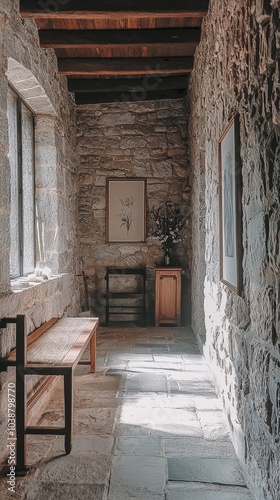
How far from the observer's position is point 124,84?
210 inches

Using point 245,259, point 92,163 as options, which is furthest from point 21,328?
point 92,163

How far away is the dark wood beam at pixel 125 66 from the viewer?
4566 millimetres

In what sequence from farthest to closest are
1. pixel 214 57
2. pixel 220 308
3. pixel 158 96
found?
pixel 158 96 < pixel 214 57 < pixel 220 308

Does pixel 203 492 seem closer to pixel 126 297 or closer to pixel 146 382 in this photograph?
pixel 146 382

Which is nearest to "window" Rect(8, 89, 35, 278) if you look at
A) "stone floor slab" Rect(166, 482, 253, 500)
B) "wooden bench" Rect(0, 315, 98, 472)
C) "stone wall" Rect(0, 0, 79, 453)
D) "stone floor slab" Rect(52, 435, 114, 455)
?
"stone wall" Rect(0, 0, 79, 453)

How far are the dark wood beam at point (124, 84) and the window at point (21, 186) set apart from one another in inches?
47.8

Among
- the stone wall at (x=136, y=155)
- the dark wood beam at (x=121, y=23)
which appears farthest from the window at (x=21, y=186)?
the stone wall at (x=136, y=155)

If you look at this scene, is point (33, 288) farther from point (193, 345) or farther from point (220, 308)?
point (193, 345)

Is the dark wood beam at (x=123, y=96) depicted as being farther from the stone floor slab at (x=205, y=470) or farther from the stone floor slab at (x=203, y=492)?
the stone floor slab at (x=203, y=492)

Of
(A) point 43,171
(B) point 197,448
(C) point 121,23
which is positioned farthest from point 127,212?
(B) point 197,448

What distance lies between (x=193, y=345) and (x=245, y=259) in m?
2.70

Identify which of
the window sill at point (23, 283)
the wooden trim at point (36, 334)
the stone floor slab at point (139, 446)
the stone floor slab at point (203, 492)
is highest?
the window sill at point (23, 283)

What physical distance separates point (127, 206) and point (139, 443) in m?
3.92

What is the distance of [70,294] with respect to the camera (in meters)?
5.00
